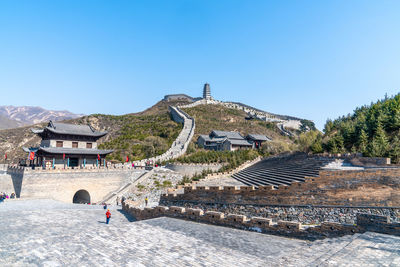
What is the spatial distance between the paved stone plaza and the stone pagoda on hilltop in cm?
1867

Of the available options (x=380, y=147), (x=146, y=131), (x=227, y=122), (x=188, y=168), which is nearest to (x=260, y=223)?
(x=380, y=147)

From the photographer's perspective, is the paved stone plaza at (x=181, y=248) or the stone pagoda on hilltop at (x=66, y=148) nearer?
the paved stone plaza at (x=181, y=248)

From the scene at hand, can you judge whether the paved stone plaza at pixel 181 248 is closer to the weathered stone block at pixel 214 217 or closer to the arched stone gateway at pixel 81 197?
the weathered stone block at pixel 214 217

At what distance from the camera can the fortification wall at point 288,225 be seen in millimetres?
8445

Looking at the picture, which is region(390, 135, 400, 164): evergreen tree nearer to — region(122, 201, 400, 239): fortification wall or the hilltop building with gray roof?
region(122, 201, 400, 239): fortification wall

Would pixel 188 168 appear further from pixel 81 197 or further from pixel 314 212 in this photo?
pixel 314 212

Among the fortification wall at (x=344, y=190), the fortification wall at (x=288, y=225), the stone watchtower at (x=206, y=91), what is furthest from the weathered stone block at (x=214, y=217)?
the stone watchtower at (x=206, y=91)

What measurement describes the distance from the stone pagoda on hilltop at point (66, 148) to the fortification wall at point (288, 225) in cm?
1885

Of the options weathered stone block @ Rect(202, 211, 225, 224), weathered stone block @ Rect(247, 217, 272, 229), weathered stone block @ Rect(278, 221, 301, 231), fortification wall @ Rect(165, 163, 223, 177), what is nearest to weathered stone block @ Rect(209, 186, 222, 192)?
weathered stone block @ Rect(202, 211, 225, 224)

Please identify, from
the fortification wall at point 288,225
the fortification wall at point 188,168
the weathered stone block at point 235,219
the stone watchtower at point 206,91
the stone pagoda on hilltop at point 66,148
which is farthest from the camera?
the stone watchtower at point 206,91

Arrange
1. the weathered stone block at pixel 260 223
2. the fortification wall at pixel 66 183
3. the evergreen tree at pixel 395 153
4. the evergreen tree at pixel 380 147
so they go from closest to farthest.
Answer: the weathered stone block at pixel 260 223 < the evergreen tree at pixel 395 153 < the evergreen tree at pixel 380 147 < the fortification wall at pixel 66 183

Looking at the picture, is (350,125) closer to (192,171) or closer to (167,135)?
(192,171)

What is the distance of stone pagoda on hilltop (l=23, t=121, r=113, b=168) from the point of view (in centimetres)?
2875

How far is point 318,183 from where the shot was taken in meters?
13.9
